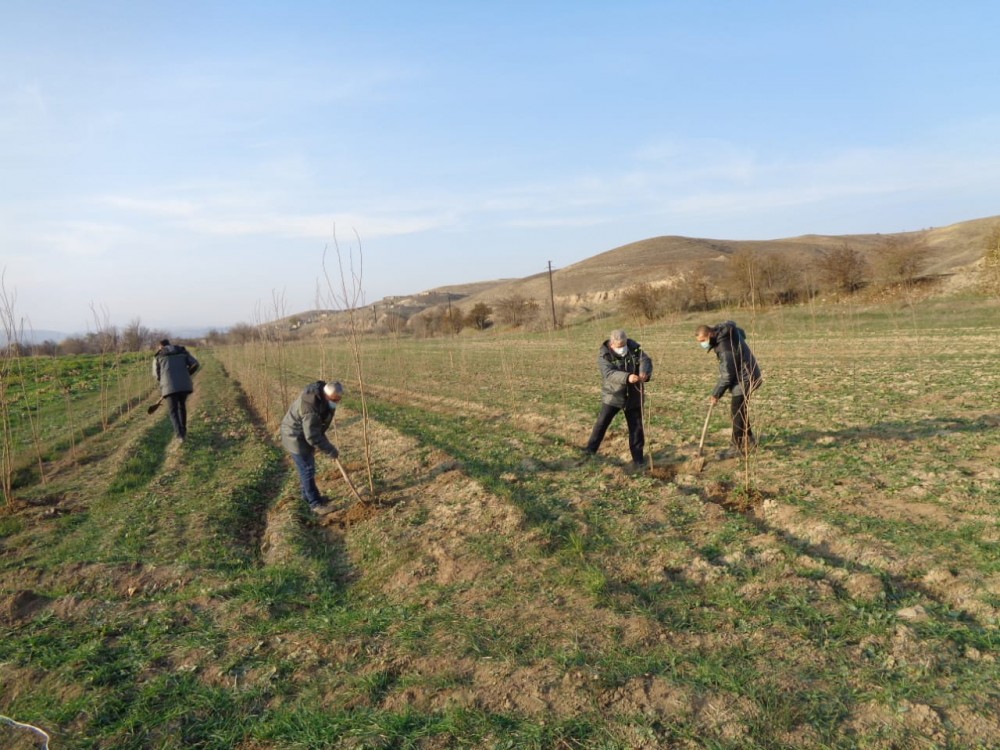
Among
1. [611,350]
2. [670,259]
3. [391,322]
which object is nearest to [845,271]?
[391,322]

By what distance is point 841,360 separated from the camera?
16.3 meters

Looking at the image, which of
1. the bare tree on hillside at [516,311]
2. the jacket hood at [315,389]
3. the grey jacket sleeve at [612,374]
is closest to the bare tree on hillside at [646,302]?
the bare tree on hillside at [516,311]

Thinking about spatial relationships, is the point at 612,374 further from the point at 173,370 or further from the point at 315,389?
the point at 173,370

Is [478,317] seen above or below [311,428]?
above

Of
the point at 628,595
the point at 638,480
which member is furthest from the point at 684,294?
the point at 628,595

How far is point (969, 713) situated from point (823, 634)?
82 centimetres

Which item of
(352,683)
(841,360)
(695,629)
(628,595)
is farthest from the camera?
(841,360)

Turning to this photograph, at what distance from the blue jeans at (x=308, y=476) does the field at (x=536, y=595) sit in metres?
0.27

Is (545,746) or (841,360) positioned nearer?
(545,746)

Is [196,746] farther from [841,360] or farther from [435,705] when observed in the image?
[841,360]

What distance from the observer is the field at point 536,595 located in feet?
10.1

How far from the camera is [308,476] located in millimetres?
6871

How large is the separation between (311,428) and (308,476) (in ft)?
2.35

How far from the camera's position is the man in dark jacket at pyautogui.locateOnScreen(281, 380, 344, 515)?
6480mm
